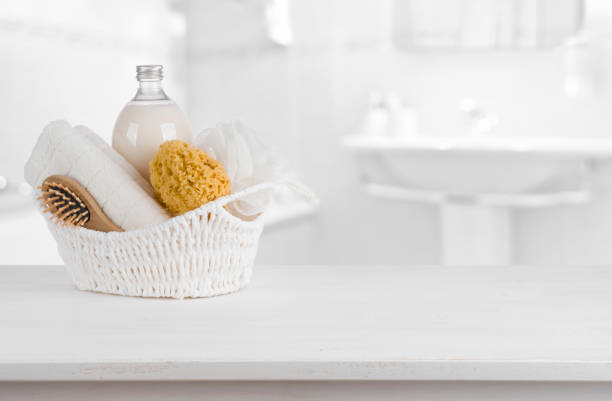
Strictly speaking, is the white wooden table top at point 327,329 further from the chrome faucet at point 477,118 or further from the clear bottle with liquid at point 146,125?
the chrome faucet at point 477,118

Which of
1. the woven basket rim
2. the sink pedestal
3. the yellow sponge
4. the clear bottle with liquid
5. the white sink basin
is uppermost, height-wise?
the clear bottle with liquid

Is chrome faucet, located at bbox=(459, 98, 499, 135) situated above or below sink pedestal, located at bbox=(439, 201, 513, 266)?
above

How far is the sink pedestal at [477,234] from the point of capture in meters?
2.09

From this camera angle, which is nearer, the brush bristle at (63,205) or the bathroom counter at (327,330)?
the bathroom counter at (327,330)

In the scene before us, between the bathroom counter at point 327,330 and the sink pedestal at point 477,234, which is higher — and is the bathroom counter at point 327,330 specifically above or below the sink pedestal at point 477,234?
above

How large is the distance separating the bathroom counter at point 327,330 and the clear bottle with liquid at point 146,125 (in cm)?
15

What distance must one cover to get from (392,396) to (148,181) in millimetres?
358

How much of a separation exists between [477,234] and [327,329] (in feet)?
5.09

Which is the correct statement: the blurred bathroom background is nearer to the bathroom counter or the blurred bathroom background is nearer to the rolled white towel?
the rolled white towel

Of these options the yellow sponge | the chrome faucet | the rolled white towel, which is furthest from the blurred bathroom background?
the yellow sponge

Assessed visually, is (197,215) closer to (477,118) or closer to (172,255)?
(172,255)

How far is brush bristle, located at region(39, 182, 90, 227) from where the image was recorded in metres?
0.74

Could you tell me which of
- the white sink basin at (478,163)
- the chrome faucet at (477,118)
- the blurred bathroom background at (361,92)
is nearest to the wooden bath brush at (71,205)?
the blurred bathroom background at (361,92)

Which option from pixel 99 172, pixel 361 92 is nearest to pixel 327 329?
pixel 99 172
